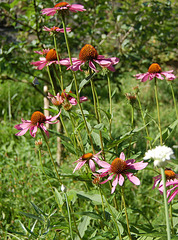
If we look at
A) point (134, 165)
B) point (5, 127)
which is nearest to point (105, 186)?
point (134, 165)

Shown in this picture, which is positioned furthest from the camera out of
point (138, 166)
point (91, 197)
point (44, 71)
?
point (44, 71)

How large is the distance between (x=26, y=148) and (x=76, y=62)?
56.7 inches

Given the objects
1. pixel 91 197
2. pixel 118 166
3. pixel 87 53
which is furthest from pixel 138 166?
pixel 87 53

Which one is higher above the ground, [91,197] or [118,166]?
[118,166]

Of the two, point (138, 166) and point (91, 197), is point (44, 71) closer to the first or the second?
point (91, 197)

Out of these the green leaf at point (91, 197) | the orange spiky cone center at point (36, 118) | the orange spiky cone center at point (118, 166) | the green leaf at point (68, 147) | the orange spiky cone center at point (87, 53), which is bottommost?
the green leaf at point (91, 197)

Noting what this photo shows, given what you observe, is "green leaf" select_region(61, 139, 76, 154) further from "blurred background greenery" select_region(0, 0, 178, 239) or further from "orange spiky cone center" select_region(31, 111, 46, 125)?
"blurred background greenery" select_region(0, 0, 178, 239)

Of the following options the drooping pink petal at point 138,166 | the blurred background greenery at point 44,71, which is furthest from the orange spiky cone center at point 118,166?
the blurred background greenery at point 44,71

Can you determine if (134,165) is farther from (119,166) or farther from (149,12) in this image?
(149,12)

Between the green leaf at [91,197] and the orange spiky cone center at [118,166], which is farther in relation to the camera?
the green leaf at [91,197]

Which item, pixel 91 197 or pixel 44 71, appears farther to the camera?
pixel 44 71

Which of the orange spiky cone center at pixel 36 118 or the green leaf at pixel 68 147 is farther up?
the orange spiky cone center at pixel 36 118

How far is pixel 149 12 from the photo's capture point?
6.83 feet

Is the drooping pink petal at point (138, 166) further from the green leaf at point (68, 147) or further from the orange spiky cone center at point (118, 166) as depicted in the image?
the green leaf at point (68, 147)
